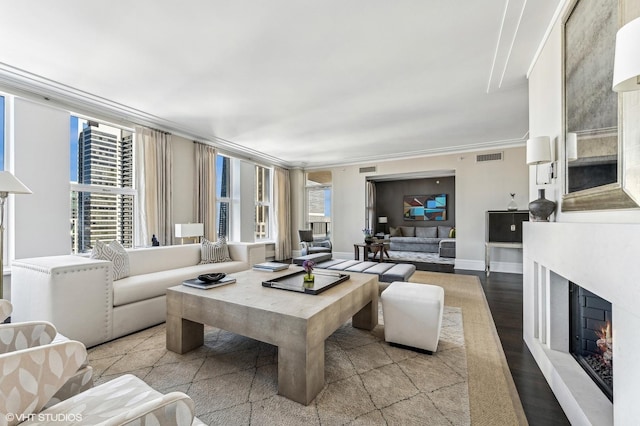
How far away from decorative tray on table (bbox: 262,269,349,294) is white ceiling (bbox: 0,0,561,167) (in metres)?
2.08

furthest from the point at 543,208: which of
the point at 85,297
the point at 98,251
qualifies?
the point at 98,251

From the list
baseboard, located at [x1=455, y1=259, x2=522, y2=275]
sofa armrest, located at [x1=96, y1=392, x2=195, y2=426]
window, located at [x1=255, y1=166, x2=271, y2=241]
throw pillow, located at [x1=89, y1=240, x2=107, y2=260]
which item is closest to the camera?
sofa armrest, located at [x1=96, y1=392, x2=195, y2=426]

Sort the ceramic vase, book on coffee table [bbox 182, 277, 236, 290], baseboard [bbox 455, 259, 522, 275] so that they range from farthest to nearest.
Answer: baseboard [bbox 455, 259, 522, 275] → book on coffee table [bbox 182, 277, 236, 290] → the ceramic vase

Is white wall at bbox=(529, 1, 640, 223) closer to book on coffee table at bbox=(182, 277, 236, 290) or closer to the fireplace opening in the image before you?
the fireplace opening

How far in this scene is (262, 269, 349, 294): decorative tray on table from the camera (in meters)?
2.22

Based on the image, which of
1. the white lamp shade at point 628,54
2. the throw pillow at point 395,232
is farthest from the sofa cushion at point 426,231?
the white lamp shade at point 628,54

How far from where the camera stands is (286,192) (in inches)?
305

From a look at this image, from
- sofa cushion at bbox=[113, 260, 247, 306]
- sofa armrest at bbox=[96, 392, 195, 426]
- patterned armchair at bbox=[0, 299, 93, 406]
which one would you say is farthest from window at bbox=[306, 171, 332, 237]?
sofa armrest at bbox=[96, 392, 195, 426]

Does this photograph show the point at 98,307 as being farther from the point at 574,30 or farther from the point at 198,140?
the point at 574,30

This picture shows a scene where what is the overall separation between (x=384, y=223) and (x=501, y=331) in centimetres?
722

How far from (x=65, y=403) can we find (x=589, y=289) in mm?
2222

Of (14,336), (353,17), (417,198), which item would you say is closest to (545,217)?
(353,17)

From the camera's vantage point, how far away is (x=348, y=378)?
1.90m

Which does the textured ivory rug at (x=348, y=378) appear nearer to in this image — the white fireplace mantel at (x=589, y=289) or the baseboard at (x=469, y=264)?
the white fireplace mantel at (x=589, y=289)
